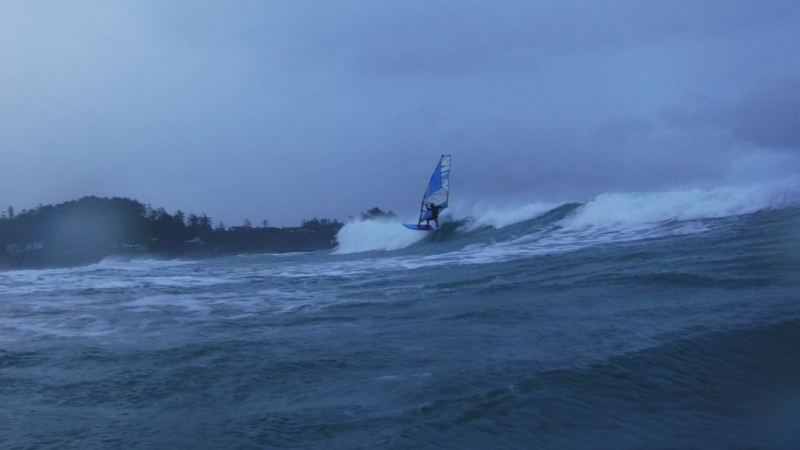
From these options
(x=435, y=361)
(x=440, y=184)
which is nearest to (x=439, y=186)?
(x=440, y=184)

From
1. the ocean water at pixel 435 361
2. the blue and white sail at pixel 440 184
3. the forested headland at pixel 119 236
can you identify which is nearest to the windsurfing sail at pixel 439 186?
the blue and white sail at pixel 440 184

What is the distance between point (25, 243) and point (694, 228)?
2790 centimetres

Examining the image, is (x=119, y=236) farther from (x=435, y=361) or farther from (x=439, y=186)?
(x=435, y=361)

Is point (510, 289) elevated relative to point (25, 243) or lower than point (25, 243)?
lower

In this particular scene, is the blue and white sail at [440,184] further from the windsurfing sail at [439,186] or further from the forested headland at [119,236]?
the forested headland at [119,236]

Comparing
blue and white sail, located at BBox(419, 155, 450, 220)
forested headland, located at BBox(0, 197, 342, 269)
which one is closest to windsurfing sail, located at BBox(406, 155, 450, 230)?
blue and white sail, located at BBox(419, 155, 450, 220)

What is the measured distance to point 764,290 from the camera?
853cm

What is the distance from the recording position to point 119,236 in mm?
35312

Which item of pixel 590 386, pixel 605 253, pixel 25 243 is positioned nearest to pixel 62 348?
pixel 590 386

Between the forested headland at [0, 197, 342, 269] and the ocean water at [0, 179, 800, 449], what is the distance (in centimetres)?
2083

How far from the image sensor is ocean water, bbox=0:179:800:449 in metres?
4.93

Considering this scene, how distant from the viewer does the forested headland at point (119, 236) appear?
32.0 meters

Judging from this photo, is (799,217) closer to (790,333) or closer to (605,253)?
(605,253)

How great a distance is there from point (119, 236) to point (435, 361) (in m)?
32.0
